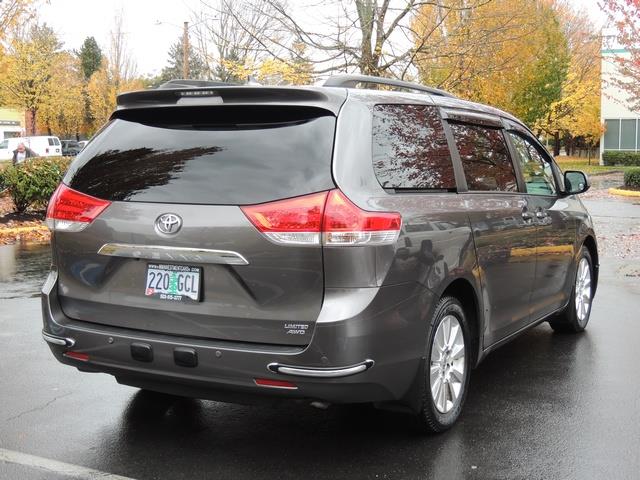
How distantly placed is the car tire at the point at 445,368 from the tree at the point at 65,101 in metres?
55.5

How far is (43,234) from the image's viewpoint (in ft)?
45.3

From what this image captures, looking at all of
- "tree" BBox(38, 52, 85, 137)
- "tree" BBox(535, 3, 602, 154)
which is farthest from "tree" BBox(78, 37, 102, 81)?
"tree" BBox(535, 3, 602, 154)

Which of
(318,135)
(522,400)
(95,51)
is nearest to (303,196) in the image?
(318,135)

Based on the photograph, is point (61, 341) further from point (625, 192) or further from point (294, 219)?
point (625, 192)

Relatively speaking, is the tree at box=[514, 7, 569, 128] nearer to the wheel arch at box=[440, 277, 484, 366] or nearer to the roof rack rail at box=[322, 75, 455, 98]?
the roof rack rail at box=[322, 75, 455, 98]

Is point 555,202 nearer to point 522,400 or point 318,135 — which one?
point 522,400

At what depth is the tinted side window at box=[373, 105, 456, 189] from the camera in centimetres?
388

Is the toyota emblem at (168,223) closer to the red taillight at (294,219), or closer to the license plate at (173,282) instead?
the license plate at (173,282)

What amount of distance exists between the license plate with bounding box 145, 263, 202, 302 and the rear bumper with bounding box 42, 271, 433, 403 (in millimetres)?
208

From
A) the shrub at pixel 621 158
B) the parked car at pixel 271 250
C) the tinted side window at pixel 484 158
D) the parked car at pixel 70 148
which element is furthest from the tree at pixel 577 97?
the parked car at pixel 271 250

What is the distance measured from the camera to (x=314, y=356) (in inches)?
135

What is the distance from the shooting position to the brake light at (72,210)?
3.87 m

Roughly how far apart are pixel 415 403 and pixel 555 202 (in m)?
2.65

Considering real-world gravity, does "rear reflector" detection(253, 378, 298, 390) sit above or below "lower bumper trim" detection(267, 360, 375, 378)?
below
